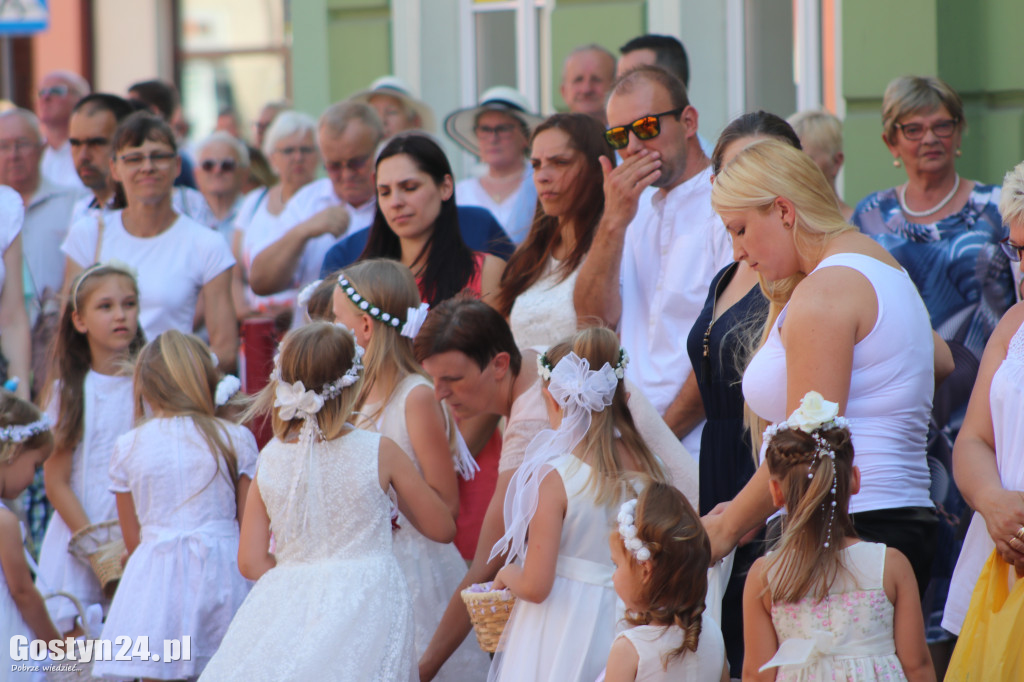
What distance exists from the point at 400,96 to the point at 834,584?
4962 mm

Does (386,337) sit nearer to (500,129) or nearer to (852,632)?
(852,632)

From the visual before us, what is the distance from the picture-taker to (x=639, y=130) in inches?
163

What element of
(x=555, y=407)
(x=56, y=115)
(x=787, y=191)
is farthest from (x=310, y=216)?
(x=787, y=191)

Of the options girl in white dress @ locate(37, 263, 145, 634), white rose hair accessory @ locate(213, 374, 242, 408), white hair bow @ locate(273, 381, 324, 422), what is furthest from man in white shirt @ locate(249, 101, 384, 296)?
white hair bow @ locate(273, 381, 324, 422)

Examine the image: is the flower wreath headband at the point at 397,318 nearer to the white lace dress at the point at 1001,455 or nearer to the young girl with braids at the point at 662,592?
the young girl with braids at the point at 662,592

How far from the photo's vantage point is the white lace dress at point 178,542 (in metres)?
4.37

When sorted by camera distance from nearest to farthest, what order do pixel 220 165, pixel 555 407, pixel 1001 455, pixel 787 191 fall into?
pixel 787 191 < pixel 1001 455 < pixel 555 407 < pixel 220 165

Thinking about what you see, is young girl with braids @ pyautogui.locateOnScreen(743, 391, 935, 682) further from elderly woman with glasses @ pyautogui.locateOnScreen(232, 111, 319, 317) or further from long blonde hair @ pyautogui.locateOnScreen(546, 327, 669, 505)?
elderly woman with glasses @ pyautogui.locateOnScreen(232, 111, 319, 317)

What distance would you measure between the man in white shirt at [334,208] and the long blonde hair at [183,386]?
4.38 ft

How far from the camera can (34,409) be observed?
468 centimetres

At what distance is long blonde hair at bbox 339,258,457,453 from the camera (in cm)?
429

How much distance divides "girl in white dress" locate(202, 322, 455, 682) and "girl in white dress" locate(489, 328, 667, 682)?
398mm

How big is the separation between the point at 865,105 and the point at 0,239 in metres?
4.02

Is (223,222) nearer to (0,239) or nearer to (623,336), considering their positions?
(0,239)
